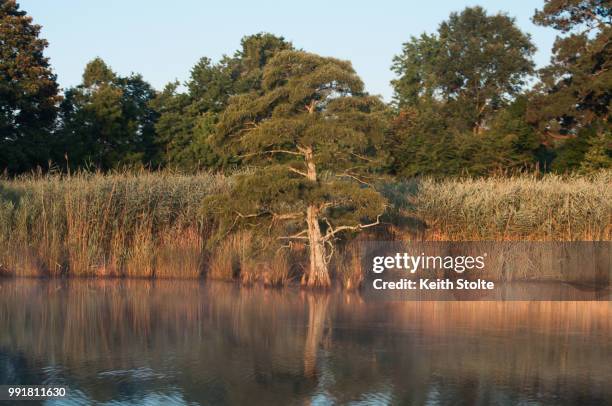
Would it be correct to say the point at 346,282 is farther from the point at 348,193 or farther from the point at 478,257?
the point at 478,257

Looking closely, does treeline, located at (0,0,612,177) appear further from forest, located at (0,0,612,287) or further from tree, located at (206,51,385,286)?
tree, located at (206,51,385,286)

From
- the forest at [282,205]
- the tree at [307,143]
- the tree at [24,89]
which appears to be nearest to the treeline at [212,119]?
the tree at [24,89]

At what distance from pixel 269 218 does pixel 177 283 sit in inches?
83.9

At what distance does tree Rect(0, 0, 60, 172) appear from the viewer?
3362cm

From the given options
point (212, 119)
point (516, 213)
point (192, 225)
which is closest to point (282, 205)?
point (192, 225)

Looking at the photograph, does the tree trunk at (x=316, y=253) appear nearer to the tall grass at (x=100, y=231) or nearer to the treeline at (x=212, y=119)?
A: the tall grass at (x=100, y=231)

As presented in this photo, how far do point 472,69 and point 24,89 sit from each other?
25.1 metres

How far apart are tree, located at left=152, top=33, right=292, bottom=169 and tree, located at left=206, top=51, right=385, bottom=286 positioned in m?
20.4

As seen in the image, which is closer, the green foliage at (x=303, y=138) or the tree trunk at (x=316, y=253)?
the green foliage at (x=303, y=138)

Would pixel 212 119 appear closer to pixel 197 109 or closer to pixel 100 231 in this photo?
pixel 197 109

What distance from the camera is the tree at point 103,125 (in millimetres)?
35188

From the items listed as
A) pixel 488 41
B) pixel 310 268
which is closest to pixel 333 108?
pixel 310 268

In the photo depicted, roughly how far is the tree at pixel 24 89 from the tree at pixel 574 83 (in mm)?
22627

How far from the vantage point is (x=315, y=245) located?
13.8 m
